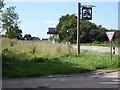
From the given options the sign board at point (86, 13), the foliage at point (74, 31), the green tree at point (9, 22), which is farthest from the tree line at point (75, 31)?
the sign board at point (86, 13)

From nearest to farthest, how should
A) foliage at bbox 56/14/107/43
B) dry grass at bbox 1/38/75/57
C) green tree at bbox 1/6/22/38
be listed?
dry grass at bbox 1/38/75/57 < green tree at bbox 1/6/22/38 < foliage at bbox 56/14/107/43

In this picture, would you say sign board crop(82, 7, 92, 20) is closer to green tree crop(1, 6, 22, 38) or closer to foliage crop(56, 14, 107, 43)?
green tree crop(1, 6, 22, 38)

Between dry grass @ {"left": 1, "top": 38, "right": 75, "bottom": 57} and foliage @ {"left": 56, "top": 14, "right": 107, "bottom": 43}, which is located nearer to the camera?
dry grass @ {"left": 1, "top": 38, "right": 75, "bottom": 57}

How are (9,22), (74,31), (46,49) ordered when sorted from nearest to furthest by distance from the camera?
(46,49) → (9,22) → (74,31)

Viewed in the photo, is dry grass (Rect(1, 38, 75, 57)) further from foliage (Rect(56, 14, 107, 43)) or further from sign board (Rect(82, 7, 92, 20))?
foliage (Rect(56, 14, 107, 43))

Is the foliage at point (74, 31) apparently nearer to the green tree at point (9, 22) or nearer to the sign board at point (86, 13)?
the green tree at point (9, 22)

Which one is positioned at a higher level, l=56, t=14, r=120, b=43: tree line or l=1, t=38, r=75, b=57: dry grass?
l=56, t=14, r=120, b=43: tree line

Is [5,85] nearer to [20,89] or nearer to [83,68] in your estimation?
[20,89]

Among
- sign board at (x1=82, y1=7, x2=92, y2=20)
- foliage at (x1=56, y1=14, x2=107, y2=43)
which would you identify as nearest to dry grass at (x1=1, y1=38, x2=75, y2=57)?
sign board at (x1=82, y1=7, x2=92, y2=20)

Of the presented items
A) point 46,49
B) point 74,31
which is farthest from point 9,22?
point 74,31

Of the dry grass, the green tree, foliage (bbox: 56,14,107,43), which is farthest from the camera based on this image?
foliage (bbox: 56,14,107,43)

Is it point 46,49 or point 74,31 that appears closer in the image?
point 46,49

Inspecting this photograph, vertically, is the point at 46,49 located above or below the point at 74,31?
below

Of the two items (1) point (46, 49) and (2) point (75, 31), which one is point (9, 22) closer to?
(1) point (46, 49)
